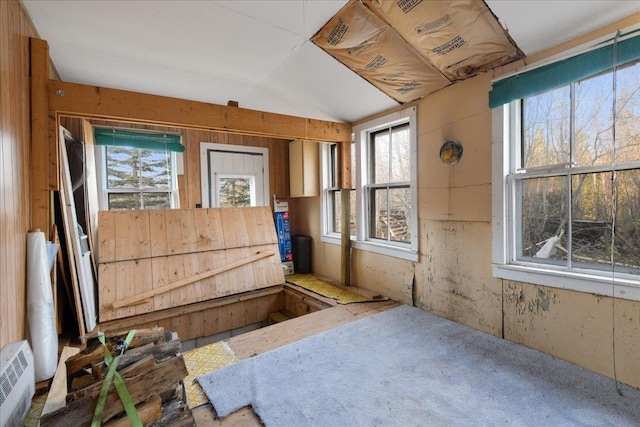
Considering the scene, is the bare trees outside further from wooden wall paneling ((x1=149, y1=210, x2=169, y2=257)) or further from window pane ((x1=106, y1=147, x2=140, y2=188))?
Answer: window pane ((x1=106, y1=147, x2=140, y2=188))

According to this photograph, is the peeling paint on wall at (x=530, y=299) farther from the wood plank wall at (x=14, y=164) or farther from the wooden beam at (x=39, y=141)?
the wooden beam at (x=39, y=141)

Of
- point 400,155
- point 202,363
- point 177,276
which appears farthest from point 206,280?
point 400,155

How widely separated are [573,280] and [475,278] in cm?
68

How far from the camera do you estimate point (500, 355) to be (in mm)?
2143

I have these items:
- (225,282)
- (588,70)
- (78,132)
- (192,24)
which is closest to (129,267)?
(225,282)

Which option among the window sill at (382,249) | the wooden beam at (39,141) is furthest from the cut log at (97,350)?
the window sill at (382,249)

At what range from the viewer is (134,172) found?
3.86m

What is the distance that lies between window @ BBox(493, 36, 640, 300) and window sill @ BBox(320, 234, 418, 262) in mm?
869

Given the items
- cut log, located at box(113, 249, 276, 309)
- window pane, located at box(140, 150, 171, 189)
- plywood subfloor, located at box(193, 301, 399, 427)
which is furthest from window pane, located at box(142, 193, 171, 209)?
plywood subfloor, located at box(193, 301, 399, 427)

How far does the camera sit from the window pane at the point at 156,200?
393 cm

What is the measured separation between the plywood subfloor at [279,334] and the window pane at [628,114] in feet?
7.20

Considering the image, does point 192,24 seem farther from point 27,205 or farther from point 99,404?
point 99,404

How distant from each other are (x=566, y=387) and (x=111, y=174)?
186 inches

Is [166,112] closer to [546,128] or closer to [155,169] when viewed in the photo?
[155,169]
